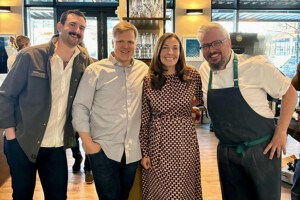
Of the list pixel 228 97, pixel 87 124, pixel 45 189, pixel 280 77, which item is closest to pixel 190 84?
pixel 228 97

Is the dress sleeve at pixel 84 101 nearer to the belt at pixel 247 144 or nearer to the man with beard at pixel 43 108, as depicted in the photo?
the man with beard at pixel 43 108

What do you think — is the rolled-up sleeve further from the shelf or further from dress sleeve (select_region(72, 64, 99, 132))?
the shelf

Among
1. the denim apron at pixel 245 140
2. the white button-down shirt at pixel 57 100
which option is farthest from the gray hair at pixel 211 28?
the white button-down shirt at pixel 57 100

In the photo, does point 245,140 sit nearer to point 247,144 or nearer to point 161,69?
point 247,144

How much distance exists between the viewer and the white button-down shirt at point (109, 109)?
1803mm

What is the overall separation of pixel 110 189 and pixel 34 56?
91cm

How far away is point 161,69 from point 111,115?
0.42 metres

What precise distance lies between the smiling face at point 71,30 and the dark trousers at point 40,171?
65 cm

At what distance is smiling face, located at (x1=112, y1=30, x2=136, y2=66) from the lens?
5.99 ft

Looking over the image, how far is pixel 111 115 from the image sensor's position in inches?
71.6

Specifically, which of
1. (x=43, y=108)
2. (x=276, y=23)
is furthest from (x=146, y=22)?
(x=276, y=23)

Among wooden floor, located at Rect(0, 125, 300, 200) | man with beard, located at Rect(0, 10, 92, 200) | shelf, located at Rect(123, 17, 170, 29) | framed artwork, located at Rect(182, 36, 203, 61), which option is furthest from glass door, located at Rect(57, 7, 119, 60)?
man with beard, located at Rect(0, 10, 92, 200)

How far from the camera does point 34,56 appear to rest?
1.79 m

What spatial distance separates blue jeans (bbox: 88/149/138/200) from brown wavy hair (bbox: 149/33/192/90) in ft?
1.66
